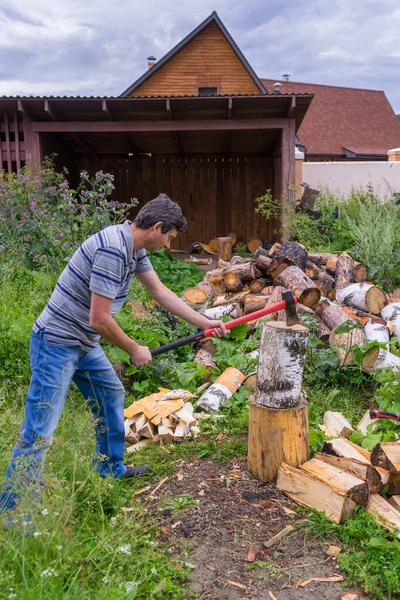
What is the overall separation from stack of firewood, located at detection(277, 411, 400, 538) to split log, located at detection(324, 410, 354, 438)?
43 centimetres

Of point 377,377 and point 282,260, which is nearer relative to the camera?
point 377,377

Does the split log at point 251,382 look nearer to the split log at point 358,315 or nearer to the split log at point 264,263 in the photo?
the split log at point 358,315

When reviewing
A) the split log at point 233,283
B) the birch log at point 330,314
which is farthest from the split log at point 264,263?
the birch log at point 330,314

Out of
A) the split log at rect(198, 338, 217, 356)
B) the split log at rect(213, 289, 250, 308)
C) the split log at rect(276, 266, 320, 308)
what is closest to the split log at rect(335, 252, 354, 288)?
the split log at rect(276, 266, 320, 308)

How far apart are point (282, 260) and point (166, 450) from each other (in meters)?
3.65

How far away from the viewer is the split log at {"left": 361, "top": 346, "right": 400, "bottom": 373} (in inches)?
169

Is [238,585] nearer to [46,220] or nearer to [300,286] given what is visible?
Result: [300,286]

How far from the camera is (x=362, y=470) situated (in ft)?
9.26

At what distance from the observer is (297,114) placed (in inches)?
363

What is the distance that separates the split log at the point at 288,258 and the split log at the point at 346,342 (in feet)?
6.15

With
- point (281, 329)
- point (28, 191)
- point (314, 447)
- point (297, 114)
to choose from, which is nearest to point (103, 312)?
point (281, 329)

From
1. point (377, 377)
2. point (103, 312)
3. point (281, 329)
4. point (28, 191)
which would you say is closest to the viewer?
point (103, 312)

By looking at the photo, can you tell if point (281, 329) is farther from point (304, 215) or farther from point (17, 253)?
point (304, 215)

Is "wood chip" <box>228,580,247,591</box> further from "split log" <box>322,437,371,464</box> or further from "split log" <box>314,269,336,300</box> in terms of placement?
"split log" <box>314,269,336,300</box>
